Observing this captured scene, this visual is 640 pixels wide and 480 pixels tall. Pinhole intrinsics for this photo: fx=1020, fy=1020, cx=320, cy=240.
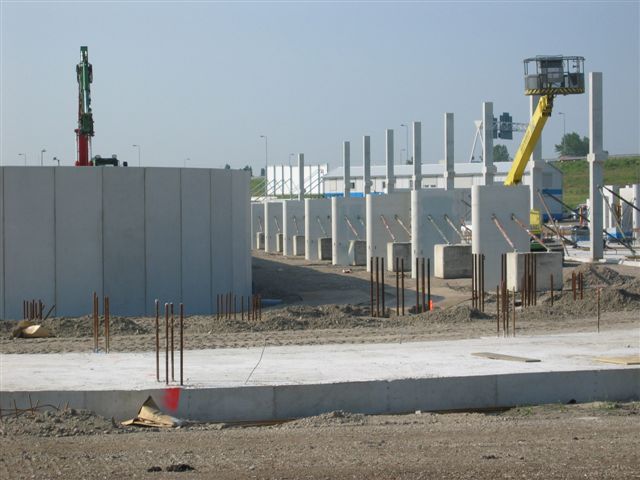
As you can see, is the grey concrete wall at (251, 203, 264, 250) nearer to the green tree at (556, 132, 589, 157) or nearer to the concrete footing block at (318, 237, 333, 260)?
the concrete footing block at (318, 237, 333, 260)

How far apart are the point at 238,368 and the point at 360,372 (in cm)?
190

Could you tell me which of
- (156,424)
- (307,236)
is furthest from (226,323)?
(307,236)

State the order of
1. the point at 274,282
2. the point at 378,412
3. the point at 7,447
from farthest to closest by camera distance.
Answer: the point at 274,282 < the point at 378,412 < the point at 7,447

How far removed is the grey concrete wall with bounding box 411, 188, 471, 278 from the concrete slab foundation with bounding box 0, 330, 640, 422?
59.5ft

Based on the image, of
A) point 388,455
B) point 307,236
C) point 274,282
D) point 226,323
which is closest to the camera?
point 388,455

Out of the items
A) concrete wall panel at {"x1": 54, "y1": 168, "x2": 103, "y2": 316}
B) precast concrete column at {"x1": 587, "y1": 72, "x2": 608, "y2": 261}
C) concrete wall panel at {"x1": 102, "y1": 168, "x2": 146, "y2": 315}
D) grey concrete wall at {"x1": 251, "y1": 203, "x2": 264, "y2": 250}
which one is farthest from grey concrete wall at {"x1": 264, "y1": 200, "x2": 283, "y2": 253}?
concrete wall panel at {"x1": 54, "y1": 168, "x2": 103, "y2": 316}

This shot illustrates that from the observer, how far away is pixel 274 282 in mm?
35344

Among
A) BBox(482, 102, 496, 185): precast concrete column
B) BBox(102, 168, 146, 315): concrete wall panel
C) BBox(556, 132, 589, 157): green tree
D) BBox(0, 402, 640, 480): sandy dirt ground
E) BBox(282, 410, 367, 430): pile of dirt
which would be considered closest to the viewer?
BBox(0, 402, 640, 480): sandy dirt ground

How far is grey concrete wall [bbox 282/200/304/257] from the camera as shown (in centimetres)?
5444

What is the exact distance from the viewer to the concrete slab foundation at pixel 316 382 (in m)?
13.2

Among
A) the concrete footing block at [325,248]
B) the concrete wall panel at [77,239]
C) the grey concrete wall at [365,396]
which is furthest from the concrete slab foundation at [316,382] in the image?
the concrete footing block at [325,248]

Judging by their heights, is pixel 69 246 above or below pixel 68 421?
above

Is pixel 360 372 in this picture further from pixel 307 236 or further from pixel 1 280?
pixel 307 236

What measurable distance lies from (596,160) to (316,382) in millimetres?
24302
